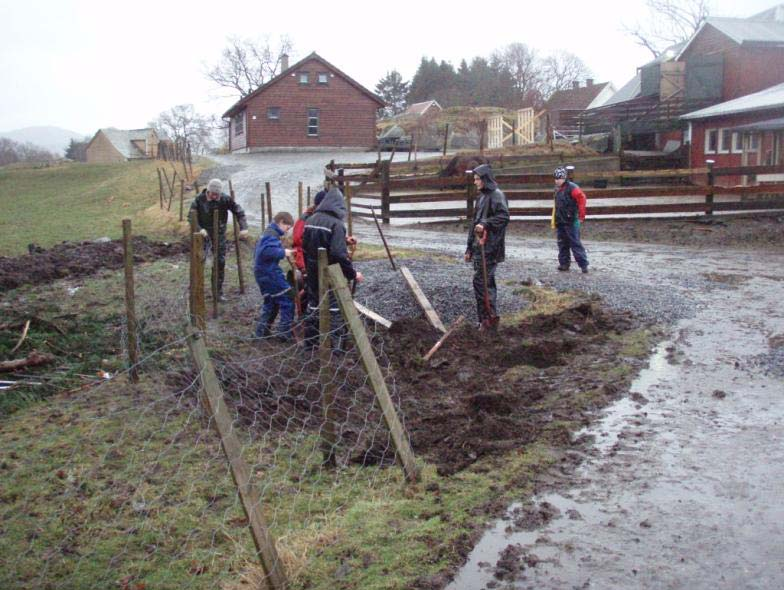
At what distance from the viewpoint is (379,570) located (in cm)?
418

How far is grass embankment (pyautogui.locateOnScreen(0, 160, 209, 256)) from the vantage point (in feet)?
74.1

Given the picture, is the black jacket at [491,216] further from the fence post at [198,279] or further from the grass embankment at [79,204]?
the grass embankment at [79,204]

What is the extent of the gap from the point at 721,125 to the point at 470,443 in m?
32.1

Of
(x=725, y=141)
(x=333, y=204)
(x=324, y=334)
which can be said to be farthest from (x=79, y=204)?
(x=324, y=334)

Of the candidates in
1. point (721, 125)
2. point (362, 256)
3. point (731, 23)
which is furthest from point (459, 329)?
point (731, 23)

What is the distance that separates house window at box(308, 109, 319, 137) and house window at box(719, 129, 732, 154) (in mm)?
31244

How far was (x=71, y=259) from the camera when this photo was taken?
1602cm

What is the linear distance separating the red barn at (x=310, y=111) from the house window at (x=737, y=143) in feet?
99.5

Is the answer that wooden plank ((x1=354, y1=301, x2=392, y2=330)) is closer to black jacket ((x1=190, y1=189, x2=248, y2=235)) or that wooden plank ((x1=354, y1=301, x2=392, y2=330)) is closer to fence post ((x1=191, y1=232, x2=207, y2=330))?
fence post ((x1=191, y1=232, x2=207, y2=330))

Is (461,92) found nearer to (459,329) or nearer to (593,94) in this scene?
(593,94)

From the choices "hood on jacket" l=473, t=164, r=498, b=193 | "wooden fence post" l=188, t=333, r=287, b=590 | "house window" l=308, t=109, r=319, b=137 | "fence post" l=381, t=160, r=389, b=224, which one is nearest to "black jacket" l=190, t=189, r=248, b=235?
"hood on jacket" l=473, t=164, r=498, b=193

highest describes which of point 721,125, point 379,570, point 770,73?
point 770,73

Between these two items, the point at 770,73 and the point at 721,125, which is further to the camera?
the point at 770,73

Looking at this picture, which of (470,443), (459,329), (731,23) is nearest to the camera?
(470,443)
